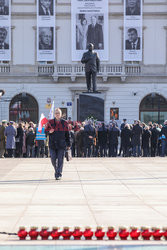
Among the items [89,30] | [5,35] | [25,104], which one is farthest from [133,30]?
[25,104]

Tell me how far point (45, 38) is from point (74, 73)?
142 inches

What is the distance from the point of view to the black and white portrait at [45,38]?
1633 inches

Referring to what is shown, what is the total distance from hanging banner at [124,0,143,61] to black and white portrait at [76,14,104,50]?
1884mm

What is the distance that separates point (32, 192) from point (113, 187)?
201 centimetres

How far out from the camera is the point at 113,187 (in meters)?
12.4

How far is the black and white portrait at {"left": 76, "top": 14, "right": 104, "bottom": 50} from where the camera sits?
4066cm

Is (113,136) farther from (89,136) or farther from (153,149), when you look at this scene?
(153,149)

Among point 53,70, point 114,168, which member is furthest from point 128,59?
point 114,168

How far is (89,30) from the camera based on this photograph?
4103 centimetres

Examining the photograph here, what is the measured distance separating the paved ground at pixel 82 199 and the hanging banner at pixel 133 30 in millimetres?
26083

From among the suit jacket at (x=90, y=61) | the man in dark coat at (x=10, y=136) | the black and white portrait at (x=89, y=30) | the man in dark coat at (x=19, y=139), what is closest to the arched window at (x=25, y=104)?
the black and white portrait at (x=89, y=30)

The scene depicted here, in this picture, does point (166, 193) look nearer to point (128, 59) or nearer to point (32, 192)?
point (32, 192)

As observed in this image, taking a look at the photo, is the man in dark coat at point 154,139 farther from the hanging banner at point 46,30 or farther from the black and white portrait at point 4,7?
the black and white portrait at point 4,7

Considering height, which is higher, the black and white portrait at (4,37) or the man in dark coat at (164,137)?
the black and white portrait at (4,37)
